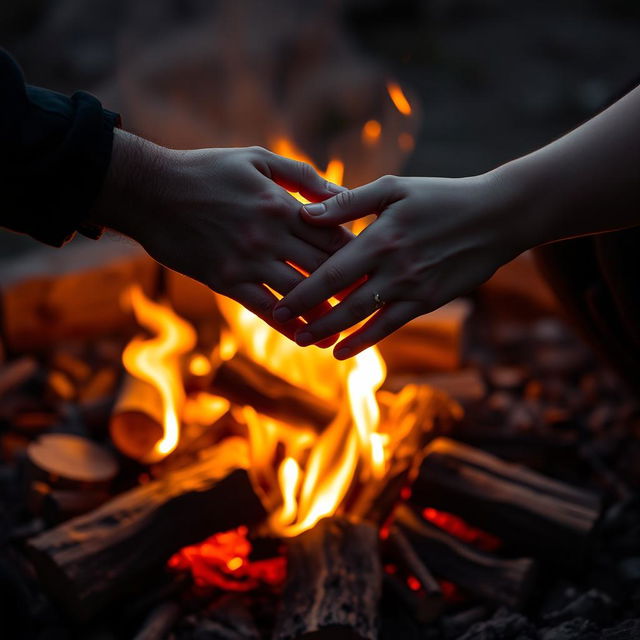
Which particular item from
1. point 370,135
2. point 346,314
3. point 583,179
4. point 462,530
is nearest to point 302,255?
point 346,314

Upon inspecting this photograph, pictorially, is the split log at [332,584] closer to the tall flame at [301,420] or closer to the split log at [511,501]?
the tall flame at [301,420]

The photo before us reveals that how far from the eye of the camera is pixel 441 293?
1496 millimetres

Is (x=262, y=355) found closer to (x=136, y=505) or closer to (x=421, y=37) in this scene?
(x=136, y=505)

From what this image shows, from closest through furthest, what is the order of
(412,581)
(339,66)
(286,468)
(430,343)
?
(412,581)
(286,468)
(430,343)
(339,66)

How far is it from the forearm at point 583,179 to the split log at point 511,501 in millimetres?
705

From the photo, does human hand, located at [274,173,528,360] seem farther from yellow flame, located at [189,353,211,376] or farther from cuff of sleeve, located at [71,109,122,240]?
yellow flame, located at [189,353,211,376]

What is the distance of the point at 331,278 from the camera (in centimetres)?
145

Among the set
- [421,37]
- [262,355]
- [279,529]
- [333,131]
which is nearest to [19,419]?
[262,355]

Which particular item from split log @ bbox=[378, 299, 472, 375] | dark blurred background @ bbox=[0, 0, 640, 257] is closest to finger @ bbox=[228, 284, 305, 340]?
split log @ bbox=[378, 299, 472, 375]

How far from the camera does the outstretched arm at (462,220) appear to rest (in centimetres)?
140

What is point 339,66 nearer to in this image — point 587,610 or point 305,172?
point 305,172

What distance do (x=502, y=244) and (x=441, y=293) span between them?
15 centimetres

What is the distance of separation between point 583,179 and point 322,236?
0.51 metres

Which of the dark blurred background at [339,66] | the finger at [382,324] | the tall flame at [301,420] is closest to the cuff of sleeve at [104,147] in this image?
the finger at [382,324]
